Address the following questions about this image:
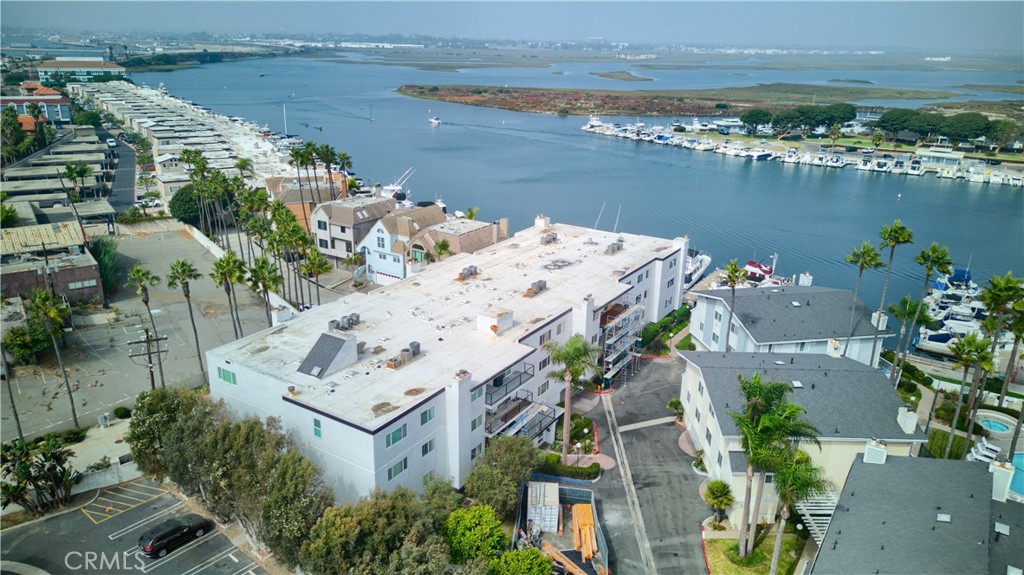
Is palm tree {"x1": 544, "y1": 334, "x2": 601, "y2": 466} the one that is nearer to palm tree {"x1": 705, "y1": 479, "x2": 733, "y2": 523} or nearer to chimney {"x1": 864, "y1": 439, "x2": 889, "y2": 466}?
palm tree {"x1": 705, "y1": 479, "x2": 733, "y2": 523}

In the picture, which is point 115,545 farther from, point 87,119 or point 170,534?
point 87,119

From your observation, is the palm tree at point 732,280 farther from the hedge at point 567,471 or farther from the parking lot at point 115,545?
the parking lot at point 115,545

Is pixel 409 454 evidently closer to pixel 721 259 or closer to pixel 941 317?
pixel 941 317

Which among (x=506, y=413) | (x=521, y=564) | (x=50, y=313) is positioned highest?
(x=50, y=313)

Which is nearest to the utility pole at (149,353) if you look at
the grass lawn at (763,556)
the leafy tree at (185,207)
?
the grass lawn at (763,556)

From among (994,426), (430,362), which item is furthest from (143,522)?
(994,426)
